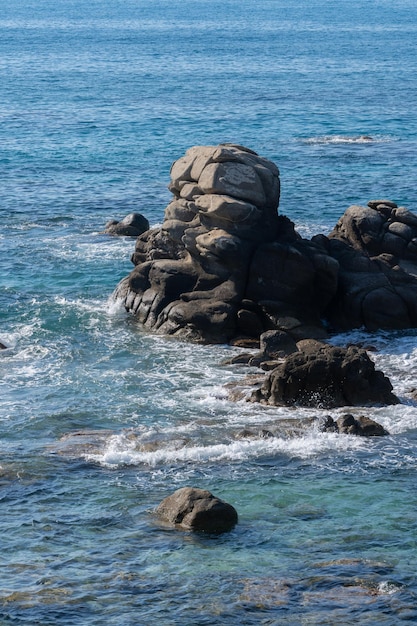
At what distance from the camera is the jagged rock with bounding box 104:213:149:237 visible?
58594 mm

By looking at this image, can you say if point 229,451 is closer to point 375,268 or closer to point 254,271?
point 254,271

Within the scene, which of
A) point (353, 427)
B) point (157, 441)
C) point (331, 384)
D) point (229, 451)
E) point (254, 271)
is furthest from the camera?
point (254, 271)

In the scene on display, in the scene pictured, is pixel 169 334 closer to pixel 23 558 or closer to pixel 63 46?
pixel 23 558

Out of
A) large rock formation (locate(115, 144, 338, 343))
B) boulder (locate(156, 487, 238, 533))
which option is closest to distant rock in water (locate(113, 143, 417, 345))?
large rock formation (locate(115, 144, 338, 343))

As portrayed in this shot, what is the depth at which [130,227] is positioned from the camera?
5859 centimetres

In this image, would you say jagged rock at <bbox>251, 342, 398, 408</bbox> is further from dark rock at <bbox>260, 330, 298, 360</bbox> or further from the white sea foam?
dark rock at <bbox>260, 330, 298, 360</bbox>

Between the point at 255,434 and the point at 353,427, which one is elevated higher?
the point at 353,427

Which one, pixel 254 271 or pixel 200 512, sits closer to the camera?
pixel 200 512

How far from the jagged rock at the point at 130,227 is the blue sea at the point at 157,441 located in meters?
0.84

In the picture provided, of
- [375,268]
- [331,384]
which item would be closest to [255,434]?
[331,384]

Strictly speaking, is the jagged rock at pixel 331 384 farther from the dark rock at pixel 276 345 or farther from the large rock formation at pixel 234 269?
the large rock formation at pixel 234 269

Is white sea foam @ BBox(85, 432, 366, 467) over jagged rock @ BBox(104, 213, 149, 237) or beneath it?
beneath

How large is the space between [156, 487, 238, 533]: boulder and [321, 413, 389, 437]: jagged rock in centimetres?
666

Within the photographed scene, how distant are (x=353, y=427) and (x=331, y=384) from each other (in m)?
3.01
